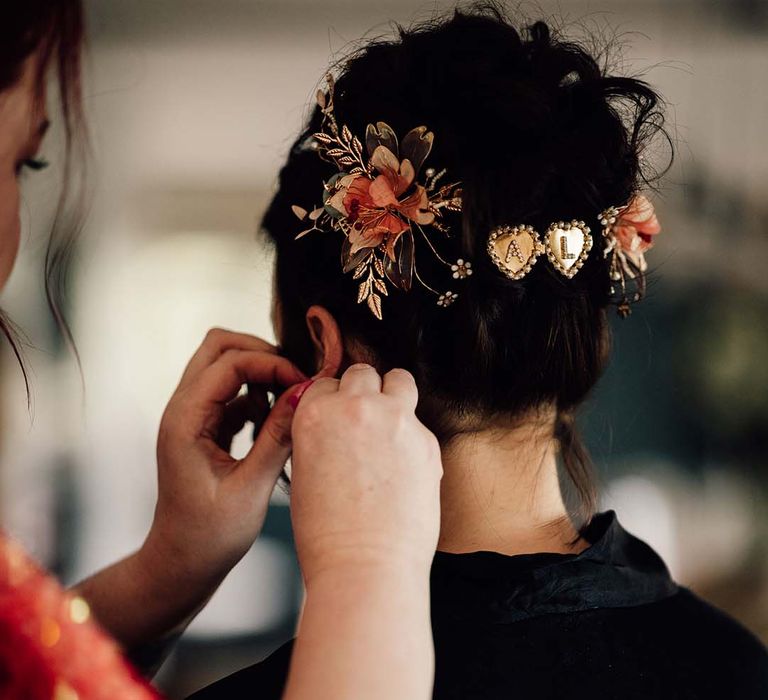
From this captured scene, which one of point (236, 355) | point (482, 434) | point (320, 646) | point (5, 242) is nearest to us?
point (320, 646)

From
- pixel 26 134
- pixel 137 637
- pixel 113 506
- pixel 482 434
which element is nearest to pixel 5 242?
pixel 26 134

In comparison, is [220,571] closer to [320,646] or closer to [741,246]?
[320,646]

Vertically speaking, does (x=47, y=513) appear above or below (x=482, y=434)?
below

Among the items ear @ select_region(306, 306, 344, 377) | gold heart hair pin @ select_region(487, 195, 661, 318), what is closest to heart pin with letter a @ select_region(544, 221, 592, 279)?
gold heart hair pin @ select_region(487, 195, 661, 318)

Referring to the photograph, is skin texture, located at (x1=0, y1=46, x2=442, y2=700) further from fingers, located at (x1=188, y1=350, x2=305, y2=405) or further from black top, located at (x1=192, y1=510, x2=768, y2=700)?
black top, located at (x1=192, y1=510, x2=768, y2=700)

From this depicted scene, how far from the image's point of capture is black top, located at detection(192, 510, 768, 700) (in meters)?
0.64

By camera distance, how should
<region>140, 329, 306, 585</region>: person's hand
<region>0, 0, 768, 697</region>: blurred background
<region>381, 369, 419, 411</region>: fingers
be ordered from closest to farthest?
1. <region>381, 369, 419, 411</region>: fingers
2. <region>140, 329, 306, 585</region>: person's hand
3. <region>0, 0, 768, 697</region>: blurred background

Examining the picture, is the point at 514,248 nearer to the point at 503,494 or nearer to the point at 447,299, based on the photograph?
the point at 447,299

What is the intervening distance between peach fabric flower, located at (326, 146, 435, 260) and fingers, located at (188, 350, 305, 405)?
18cm

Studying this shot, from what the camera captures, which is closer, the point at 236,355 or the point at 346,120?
the point at 346,120

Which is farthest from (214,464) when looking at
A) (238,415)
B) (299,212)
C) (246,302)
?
(246,302)

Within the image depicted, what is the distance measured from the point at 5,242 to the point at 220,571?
45 centimetres

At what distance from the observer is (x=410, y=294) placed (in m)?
0.70

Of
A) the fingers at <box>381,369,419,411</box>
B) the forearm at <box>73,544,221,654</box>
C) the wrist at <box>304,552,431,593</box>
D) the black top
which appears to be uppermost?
the fingers at <box>381,369,419,411</box>
